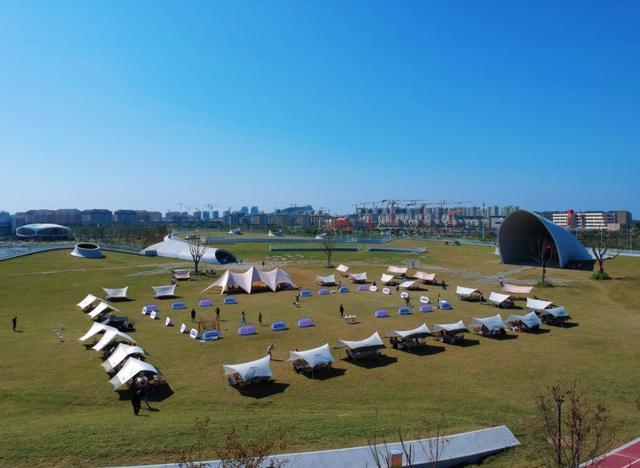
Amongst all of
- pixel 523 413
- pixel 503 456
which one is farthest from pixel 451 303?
pixel 503 456

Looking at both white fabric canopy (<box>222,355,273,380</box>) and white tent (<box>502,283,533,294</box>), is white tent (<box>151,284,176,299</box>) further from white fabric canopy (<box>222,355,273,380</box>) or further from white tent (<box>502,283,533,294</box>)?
white tent (<box>502,283,533,294</box>)

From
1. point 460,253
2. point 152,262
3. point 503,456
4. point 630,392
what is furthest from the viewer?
point 460,253

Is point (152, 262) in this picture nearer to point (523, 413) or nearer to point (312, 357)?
point (312, 357)

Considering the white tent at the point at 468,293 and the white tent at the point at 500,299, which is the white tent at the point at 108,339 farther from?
the white tent at the point at 468,293

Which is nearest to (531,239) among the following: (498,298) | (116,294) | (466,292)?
(466,292)

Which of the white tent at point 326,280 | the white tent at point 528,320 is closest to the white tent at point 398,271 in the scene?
the white tent at point 326,280

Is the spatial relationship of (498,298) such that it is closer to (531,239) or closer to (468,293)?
(468,293)
